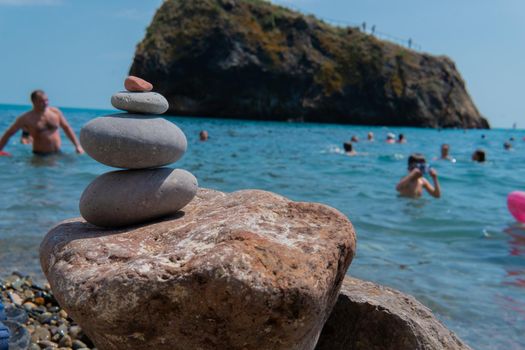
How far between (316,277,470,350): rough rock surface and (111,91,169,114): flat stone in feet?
5.06

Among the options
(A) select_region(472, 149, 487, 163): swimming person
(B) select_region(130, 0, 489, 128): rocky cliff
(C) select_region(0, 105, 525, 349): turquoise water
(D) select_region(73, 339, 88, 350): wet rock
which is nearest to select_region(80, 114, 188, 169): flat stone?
(D) select_region(73, 339, 88, 350): wet rock

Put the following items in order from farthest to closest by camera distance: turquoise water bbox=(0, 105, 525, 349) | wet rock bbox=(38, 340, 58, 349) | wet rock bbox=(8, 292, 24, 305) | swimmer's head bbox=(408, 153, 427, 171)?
swimmer's head bbox=(408, 153, 427, 171)
turquoise water bbox=(0, 105, 525, 349)
wet rock bbox=(8, 292, 24, 305)
wet rock bbox=(38, 340, 58, 349)

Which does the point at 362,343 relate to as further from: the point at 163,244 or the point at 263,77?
the point at 263,77

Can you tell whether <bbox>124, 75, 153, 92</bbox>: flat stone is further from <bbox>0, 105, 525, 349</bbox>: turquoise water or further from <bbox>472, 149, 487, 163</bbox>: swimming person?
<bbox>472, 149, 487, 163</bbox>: swimming person

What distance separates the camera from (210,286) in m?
2.41

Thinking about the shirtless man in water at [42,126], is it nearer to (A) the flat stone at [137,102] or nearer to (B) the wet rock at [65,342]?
(B) the wet rock at [65,342]

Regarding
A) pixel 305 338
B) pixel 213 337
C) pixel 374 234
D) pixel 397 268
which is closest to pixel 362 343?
pixel 305 338

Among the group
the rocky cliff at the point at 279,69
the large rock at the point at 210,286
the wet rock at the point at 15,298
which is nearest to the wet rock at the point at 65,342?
the wet rock at the point at 15,298

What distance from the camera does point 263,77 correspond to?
60.7 metres

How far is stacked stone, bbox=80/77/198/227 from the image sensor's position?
→ 325cm

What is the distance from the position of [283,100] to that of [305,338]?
200ft

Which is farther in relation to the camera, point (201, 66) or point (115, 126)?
point (201, 66)

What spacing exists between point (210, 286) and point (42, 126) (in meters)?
11.3

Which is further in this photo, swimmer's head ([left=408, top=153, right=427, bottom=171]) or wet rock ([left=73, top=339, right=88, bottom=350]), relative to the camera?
swimmer's head ([left=408, top=153, right=427, bottom=171])
